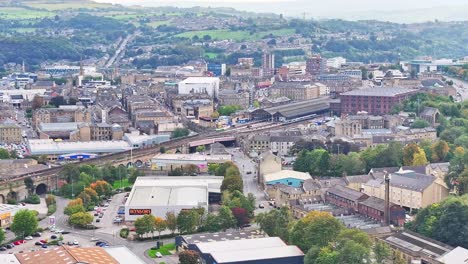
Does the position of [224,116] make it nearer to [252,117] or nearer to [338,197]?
[252,117]

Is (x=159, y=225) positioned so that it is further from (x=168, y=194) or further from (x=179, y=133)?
(x=179, y=133)

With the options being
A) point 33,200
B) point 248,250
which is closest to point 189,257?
point 248,250

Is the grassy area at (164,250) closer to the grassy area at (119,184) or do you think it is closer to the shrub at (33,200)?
the shrub at (33,200)

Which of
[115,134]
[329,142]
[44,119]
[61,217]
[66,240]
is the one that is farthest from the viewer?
[44,119]

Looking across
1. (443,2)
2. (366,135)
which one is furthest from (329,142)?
(443,2)

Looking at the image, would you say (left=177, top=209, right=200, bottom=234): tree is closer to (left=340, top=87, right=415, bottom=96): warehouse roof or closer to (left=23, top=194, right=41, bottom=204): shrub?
Result: (left=23, top=194, right=41, bottom=204): shrub

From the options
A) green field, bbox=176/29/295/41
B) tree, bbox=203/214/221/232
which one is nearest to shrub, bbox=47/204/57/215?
tree, bbox=203/214/221/232

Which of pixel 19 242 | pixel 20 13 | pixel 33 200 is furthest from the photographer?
pixel 20 13
